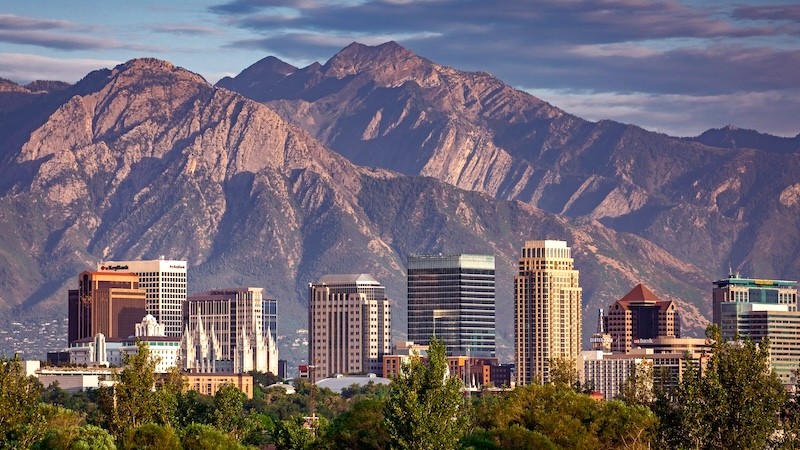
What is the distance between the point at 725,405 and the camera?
17412 cm

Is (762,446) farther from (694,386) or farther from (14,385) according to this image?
(14,385)

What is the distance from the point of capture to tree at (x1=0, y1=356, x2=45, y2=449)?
7293 inches

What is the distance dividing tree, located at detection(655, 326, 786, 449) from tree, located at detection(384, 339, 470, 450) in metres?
17.0

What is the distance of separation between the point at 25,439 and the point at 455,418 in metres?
37.8

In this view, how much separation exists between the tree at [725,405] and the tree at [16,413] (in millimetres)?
51025

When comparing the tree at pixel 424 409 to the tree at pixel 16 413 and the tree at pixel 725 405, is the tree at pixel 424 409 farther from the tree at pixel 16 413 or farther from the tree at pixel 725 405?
the tree at pixel 16 413

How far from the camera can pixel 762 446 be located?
574 ft

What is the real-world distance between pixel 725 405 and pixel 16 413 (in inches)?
2259

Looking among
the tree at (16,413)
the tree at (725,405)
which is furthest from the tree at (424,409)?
the tree at (16,413)

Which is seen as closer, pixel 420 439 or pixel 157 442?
pixel 420 439

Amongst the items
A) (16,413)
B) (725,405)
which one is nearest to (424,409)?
(725,405)

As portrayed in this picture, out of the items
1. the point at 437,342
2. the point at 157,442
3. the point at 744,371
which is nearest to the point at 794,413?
the point at 744,371

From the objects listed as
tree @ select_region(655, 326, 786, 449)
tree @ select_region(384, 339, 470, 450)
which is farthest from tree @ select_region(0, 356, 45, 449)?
tree @ select_region(655, 326, 786, 449)

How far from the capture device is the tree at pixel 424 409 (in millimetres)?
177250
